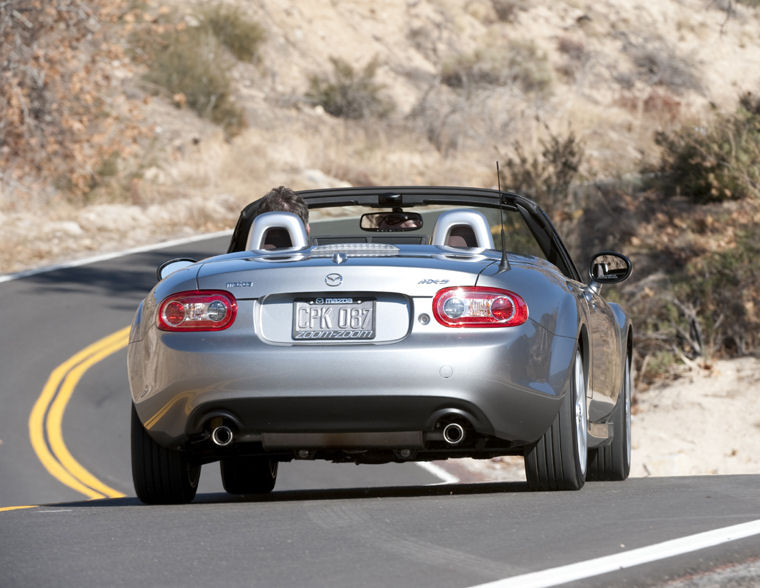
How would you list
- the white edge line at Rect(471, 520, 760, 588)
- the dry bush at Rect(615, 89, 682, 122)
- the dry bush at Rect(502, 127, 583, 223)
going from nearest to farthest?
1. the white edge line at Rect(471, 520, 760, 588)
2. the dry bush at Rect(502, 127, 583, 223)
3. the dry bush at Rect(615, 89, 682, 122)

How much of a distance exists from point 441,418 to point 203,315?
1.13m

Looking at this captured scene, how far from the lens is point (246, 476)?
8.75 metres

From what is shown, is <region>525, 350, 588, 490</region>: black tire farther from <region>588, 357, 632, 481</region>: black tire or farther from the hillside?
the hillside

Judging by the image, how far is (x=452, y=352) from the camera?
615cm

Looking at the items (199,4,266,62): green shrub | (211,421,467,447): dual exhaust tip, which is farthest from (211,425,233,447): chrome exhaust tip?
(199,4,266,62): green shrub

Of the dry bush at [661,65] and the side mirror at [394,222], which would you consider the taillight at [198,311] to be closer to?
the side mirror at [394,222]

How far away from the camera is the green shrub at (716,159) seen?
18.5 meters

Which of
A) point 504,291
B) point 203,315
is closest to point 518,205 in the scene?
point 504,291

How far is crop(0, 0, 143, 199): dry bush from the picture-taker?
2562cm

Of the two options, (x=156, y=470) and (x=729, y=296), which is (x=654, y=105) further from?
(x=156, y=470)

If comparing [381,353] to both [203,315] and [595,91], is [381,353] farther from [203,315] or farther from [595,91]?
[595,91]

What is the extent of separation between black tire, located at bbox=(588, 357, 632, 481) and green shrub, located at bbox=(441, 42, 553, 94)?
139 ft

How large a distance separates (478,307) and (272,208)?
1.75m

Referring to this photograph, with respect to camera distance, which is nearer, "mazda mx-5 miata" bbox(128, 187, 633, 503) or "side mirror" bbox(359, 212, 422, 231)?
"mazda mx-5 miata" bbox(128, 187, 633, 503)
